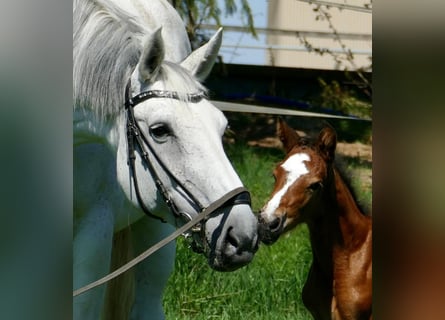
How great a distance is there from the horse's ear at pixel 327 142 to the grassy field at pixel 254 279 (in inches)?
4.6

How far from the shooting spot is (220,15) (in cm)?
309

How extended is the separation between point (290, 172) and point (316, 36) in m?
0.54

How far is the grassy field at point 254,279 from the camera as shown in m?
3.07

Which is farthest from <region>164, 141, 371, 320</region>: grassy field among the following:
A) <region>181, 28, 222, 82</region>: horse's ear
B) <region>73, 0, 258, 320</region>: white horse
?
<region>181, 28, 222, 82</region>: horse's ear

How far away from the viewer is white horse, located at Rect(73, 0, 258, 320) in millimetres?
2607

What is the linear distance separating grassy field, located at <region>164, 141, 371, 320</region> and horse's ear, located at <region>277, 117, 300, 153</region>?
5 centimetres

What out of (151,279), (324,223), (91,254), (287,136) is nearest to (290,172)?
(287,136)

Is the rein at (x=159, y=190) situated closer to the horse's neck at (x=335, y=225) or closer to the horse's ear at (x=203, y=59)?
the horse's ear at (x=203, y=59)

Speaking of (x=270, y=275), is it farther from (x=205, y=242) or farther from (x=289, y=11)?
(x=289, y=11)

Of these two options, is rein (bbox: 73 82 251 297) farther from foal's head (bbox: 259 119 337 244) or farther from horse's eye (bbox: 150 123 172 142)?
foal's head (bbox: 259 119 337 244)

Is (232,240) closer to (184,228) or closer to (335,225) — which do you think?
(184,228)
